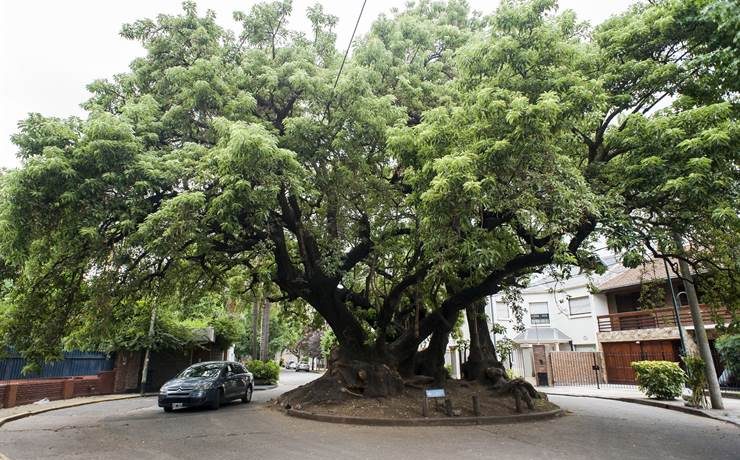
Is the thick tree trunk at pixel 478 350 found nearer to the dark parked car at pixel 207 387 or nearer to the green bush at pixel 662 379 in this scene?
the green bush at pixel 662 379

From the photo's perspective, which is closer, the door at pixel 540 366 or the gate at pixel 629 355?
the gate at pixel 629 355

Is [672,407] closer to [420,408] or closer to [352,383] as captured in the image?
[420,408]

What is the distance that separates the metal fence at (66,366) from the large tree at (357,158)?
6.21 metres

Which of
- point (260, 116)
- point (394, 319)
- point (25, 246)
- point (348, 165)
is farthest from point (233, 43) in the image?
point (394, 319)

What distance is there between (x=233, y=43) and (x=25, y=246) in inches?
311

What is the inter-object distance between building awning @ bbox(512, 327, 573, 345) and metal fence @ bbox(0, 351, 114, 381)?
76.6 feet

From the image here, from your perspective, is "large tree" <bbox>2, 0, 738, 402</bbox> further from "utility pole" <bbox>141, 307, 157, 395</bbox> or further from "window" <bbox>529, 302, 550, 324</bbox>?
"window" <bbox>529, 302, 550, 324</bbox>

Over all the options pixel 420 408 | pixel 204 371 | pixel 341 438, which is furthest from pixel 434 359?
pixel 204 371

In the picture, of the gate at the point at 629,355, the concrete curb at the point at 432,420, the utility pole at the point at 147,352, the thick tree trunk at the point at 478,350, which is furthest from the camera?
the gate at the point at 629,355

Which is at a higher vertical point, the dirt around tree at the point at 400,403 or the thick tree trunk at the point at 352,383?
the thick tree trunk at the point at 352,383

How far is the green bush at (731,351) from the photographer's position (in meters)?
18.2

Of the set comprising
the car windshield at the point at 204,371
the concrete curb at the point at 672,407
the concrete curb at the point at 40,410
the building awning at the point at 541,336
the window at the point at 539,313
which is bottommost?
the concrete curb at the point at 672,407

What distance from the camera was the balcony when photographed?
891 inches

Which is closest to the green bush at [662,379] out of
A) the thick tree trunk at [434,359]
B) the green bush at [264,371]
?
the thick tree trunk at [434,359]
